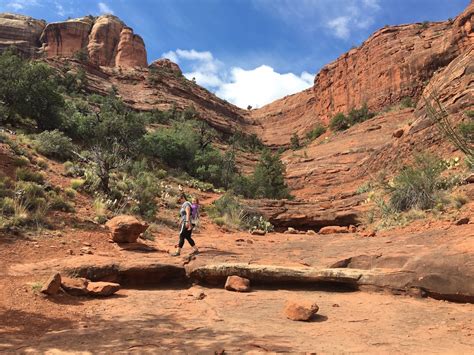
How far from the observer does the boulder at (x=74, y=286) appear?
6094 millimetres

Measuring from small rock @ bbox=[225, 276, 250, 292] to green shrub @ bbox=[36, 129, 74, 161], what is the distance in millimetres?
13108

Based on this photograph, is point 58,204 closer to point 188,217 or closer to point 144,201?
point 144,201

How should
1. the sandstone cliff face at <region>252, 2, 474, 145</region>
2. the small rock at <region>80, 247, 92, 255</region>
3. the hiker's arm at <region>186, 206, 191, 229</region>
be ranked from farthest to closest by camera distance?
the sandstone cliff face at <region>252, 2, 474, 145</region> → the hiker's arm at <region>186, 206, 191, 229</region> → the small rock at <region>80, 247, 92, 255</region>

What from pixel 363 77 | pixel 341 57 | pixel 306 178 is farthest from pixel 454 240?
pixel 341 57

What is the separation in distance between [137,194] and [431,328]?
11.5 m

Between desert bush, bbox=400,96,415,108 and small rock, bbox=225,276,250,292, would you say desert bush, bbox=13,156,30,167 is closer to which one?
small rock, bbox=225,276,250,292

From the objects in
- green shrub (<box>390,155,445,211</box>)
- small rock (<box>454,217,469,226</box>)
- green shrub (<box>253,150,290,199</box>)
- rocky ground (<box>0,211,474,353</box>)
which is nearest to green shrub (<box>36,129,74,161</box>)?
rocky ground (<box>0,211,474,353</box>)

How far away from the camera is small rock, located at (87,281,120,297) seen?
6.15 m

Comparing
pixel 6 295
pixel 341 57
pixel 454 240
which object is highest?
pixel 341 57

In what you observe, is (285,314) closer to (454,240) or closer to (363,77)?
(454,240)

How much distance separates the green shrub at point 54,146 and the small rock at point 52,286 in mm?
12351

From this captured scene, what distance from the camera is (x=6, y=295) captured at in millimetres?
5508

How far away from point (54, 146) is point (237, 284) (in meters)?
13.6

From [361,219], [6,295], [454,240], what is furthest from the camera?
[361,219]
